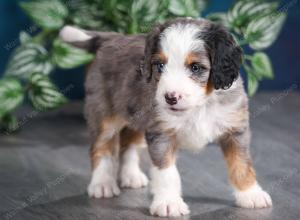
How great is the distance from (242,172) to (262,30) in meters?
1.54

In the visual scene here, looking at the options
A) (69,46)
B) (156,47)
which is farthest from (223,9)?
(156,47)

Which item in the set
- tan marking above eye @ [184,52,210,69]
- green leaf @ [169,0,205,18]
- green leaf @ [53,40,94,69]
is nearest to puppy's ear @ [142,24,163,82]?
tan marking above eye @ [184,52,210,69]

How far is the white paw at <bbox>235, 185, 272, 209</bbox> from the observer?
300 centimetres

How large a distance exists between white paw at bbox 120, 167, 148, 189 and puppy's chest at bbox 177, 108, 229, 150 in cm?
56

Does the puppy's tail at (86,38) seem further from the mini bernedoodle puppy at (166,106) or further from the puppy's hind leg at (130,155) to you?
the puppy's hind leg at (130,155)

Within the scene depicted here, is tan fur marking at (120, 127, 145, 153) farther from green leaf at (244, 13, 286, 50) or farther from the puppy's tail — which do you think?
green leaf at (244, 13, 286, 50)

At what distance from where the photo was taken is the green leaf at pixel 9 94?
427 cm

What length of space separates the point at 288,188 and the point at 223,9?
8.17ft

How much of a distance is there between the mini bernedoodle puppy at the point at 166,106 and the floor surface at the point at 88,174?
11 cm

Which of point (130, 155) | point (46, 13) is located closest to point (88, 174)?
point (130, 155)

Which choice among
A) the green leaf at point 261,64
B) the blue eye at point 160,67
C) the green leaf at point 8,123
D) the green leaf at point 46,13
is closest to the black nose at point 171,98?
the blue eye at point 160,67

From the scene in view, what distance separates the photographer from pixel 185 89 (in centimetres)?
261

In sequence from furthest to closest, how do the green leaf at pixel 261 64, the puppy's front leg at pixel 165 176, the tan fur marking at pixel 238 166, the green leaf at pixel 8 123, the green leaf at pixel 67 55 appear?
the green leaf at pixel 8 123
the green leaf at pixel 261 64
the green leaf at pixel 67 55
the tan fur marking at pixel 238 166
the puppy's front leg at pixel 165 176

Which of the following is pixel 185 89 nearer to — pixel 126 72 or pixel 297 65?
pixel 126 72
